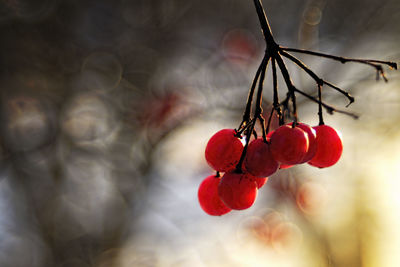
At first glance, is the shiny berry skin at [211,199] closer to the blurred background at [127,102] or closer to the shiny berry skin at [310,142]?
the shiny berry skin at [310,142]

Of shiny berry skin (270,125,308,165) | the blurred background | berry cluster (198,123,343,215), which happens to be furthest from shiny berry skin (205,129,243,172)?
the blurred background

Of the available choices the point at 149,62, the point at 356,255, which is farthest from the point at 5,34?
the point at 356,255

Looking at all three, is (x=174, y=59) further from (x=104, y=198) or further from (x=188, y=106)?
(x=104, y=198)

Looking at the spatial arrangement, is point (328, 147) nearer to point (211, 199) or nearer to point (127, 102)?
point (211, 199)

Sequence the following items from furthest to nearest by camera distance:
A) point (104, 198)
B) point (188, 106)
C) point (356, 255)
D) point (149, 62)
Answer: point (356, 255), point (104, 198), point (188, 106), point (149, 62)

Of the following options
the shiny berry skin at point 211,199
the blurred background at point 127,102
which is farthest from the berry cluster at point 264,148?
the blurred background at point 127,102

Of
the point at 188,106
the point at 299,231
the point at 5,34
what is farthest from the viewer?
the point at 299,231

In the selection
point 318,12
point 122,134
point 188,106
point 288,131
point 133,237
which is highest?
point 318,12

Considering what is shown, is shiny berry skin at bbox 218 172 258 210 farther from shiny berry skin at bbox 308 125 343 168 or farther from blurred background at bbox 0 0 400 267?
blurred background at bbox 0 0 400 267
